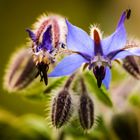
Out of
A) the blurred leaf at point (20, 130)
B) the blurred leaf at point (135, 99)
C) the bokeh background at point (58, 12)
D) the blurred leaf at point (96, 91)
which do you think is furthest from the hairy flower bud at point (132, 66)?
the bokeh background at point (58, 12)

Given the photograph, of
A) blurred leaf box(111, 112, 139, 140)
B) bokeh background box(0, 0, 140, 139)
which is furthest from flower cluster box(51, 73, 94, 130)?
bokeh background box(0, 0, 140, 139)

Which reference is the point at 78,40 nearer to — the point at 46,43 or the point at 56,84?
the point at 46,43

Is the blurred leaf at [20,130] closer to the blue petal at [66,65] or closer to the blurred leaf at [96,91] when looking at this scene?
the blurred leaf at [96,91]

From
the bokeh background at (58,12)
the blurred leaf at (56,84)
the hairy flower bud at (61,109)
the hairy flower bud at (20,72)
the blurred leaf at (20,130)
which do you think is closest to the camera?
the hairy flower bud at (61,109)

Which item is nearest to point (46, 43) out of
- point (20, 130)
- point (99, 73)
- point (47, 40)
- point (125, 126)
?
point (47, 40)

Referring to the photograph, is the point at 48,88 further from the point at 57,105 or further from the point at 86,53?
the point at 86,53

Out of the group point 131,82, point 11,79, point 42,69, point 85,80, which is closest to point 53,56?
point 42,69

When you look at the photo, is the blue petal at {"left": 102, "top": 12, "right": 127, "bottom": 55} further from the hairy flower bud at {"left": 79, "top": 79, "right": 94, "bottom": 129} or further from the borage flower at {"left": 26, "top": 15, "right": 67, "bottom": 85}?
the hairy flower bud at {"left": 79, "top": 79, "right": 94, "bottom": 129}
